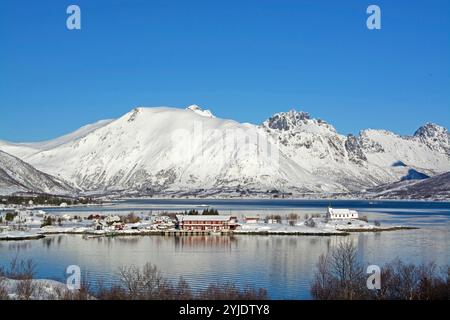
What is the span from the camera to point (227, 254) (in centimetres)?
2666

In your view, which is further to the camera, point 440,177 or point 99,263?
point 440,177

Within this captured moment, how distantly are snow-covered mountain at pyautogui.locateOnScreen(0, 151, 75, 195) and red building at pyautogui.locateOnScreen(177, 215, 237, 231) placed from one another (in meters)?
53.5

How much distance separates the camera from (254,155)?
14675 centimetres

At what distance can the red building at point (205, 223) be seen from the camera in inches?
1580

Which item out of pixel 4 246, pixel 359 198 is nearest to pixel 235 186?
pixel 359 198

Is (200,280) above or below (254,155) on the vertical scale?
below

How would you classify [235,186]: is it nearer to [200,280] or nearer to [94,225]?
[94,225]

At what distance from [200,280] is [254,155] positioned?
12825cm

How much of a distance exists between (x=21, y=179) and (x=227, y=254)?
79.8 m

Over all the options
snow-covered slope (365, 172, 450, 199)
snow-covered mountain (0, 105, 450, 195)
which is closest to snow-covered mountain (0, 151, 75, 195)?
snow-covered mountain (0, 105, 450, 195)

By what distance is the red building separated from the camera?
40.1m

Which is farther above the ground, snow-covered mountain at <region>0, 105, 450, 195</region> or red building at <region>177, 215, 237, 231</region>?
snow-covered mountain at <region>0, 105, 450, 195</region>

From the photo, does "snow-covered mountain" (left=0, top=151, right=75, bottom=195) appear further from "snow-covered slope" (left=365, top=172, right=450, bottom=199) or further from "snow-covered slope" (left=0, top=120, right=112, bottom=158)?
"snow-covered slope" (left=365, top=172, right=450, bottom=199)

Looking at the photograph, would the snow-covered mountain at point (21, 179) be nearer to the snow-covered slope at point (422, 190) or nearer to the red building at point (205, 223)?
the red building at point (205, 223)
